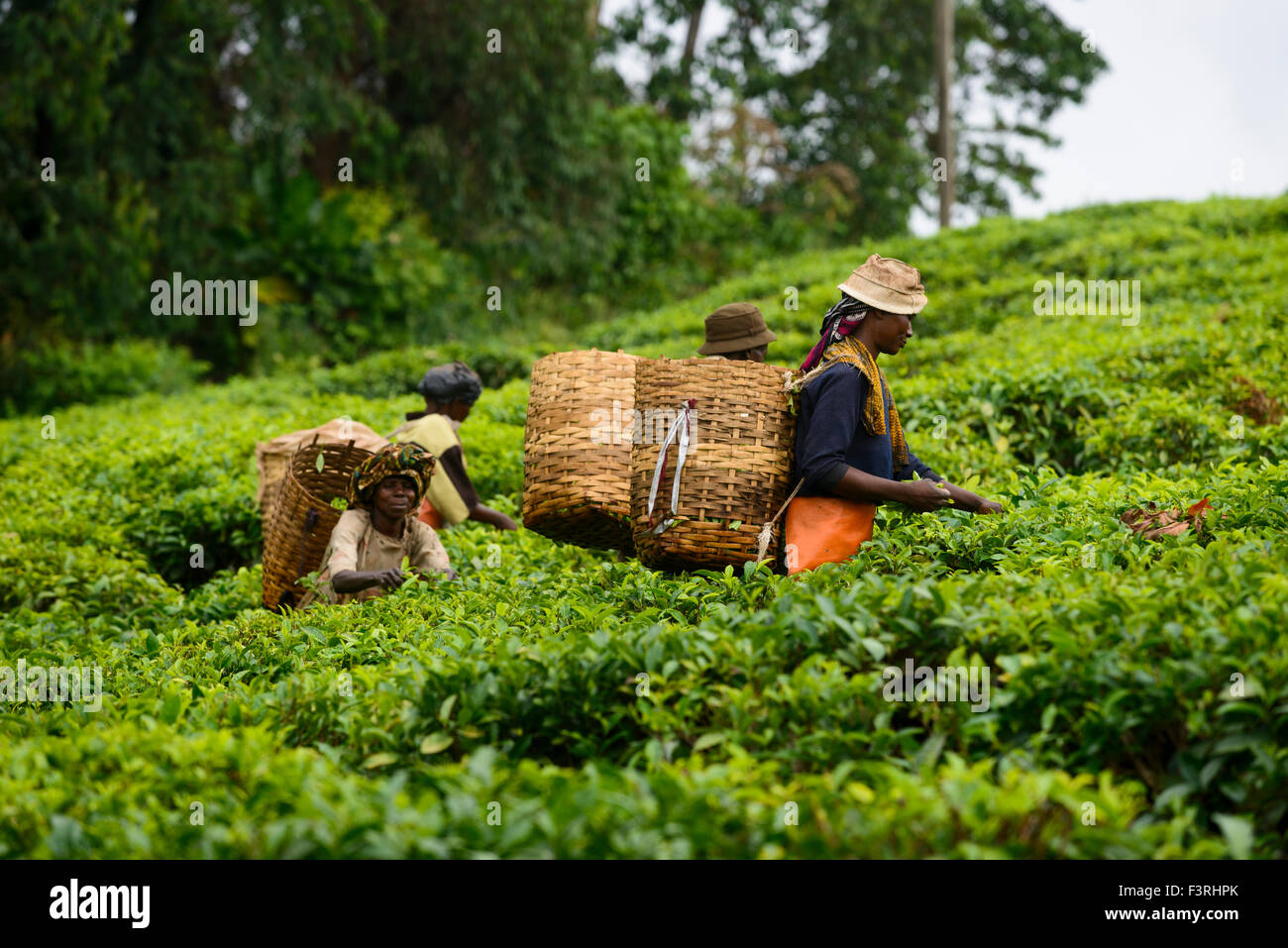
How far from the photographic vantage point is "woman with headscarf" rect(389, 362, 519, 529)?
6.52 metres

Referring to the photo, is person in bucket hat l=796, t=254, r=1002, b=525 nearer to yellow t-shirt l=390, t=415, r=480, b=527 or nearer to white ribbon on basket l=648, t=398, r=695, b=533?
white ribbon on basket l=648, t=398, r=695, b=533

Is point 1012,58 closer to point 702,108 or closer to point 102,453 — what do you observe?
point 702,108

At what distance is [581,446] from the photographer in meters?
4.98

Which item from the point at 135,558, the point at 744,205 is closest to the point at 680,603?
the point at 135,558

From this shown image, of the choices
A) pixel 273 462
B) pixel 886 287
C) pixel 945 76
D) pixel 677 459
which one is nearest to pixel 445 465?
pixel 273 462

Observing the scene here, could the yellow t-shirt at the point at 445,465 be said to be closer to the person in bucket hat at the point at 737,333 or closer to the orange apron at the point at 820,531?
the person in bucket hat at the point at 737,333

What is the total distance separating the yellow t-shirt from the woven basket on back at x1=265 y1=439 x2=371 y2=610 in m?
0.40

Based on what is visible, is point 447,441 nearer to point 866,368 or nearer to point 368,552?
point 368,552

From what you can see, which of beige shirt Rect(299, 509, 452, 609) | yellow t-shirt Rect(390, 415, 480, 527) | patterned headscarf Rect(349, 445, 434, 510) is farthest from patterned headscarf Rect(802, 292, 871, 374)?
yellow t-shirt Rect(390, 415, 480, 527)

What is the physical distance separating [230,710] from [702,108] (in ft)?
78.1

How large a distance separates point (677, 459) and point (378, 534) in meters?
2.05

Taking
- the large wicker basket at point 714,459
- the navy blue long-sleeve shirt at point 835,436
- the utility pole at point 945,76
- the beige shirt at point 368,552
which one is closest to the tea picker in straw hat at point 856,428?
the navy blue long-sleeve shirt at point 835,436

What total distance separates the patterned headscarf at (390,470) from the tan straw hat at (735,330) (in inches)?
59.6

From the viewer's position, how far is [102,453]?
9.75m
